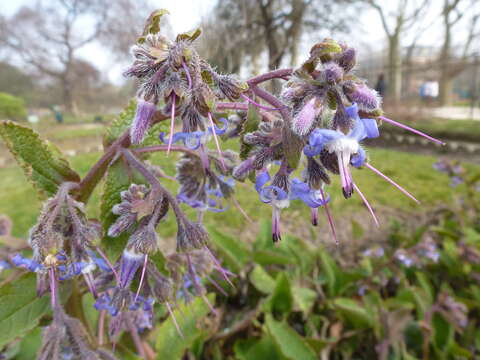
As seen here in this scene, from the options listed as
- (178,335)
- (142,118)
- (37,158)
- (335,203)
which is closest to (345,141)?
(142,118)

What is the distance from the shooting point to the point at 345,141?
36cm

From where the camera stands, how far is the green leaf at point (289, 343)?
0.98 metres

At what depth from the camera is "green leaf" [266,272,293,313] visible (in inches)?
51.2

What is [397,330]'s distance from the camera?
1.17 metres

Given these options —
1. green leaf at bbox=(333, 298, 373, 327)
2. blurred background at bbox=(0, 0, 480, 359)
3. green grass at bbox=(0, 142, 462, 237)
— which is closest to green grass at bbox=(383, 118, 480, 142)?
blurred background at bbox=(0, 0, 480, 359)

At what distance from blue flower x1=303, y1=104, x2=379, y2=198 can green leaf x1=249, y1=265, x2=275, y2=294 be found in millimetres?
995

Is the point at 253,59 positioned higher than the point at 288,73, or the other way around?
the point at 253,59

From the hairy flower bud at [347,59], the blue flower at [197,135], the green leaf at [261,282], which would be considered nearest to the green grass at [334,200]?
the green leaf at [261,282]

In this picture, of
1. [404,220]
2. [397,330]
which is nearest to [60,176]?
[397,330]

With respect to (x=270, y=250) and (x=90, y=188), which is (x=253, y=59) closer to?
(x=270, y=250)

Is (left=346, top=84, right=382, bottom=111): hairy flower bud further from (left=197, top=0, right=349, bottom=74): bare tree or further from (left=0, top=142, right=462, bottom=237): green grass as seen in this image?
(left=197, top=0, right=349, bottom=74): bare tree

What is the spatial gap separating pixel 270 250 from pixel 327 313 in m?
0.37

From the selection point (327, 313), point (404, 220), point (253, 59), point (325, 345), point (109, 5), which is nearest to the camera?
point (325, 345)

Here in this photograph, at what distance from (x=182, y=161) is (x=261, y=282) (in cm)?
82
